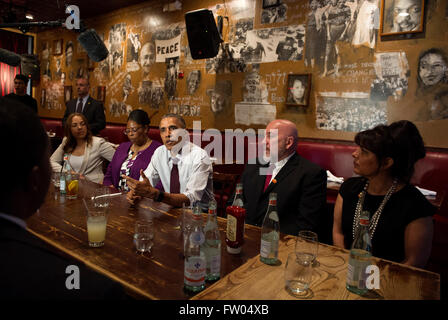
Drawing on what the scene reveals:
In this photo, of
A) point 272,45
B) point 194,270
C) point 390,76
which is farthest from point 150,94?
point 194,270

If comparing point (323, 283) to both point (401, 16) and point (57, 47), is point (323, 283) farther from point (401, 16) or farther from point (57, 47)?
point (57, 47)

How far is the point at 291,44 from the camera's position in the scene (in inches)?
170

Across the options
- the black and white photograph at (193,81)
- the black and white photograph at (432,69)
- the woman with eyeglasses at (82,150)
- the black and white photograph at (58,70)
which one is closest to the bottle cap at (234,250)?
the woman with eyeglasses at (82,150)

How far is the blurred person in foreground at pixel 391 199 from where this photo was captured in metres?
1.58

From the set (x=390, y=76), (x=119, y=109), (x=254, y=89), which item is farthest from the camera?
(x=119, y=109)

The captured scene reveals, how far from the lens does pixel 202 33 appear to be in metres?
4.53

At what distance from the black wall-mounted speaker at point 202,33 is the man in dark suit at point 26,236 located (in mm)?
4101

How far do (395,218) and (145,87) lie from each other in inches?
210

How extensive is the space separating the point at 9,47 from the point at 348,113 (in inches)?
345

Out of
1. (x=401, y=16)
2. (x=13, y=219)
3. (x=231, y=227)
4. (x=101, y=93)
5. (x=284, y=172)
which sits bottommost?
(x=231, y=227)

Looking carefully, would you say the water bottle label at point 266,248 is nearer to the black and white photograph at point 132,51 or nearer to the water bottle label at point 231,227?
the water bottle label at point 231,227
